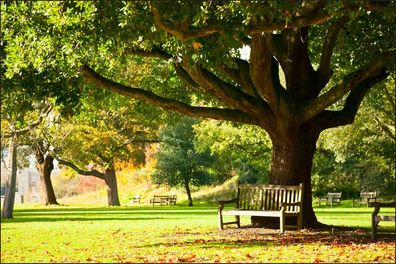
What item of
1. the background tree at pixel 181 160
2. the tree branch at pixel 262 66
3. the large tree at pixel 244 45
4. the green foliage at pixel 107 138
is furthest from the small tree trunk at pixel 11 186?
the background tree at pixel 181 160

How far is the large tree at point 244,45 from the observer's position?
13609 millimetres

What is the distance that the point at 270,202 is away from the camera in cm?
1948

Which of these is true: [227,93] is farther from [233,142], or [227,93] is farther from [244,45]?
[233,142]

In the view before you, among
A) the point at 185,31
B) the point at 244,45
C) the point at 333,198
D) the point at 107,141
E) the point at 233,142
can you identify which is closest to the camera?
the point at 185,31

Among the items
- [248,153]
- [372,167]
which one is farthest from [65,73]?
[372,167]

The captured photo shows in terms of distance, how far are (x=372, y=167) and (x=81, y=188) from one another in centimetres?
3896

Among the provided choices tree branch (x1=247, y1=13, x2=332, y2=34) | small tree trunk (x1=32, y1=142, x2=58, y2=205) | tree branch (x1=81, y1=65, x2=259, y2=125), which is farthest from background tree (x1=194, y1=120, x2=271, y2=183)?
tree branch (x1=247, y1=13, x2=332, y2=34)

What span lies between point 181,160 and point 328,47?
1338 inches

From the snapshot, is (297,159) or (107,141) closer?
(297,159)

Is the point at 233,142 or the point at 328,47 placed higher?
the point at 328,47

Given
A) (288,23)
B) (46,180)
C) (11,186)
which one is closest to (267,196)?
(288,23)

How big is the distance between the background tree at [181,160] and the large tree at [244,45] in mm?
29219

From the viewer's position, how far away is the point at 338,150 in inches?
1646

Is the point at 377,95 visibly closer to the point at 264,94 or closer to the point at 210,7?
the point at 264,94
